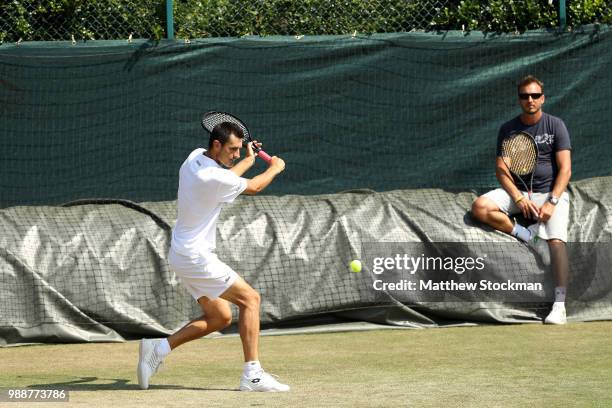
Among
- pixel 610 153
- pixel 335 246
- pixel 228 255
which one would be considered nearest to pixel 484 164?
pixel 610 153

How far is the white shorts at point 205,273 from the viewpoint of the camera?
6719mm

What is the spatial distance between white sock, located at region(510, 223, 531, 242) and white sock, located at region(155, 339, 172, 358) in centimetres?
379

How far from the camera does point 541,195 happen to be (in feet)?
31.3

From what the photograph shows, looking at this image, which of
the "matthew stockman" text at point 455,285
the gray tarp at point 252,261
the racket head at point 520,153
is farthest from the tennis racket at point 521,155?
the "matthew stockman" text at point 455,285

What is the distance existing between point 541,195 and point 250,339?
3.84 metres

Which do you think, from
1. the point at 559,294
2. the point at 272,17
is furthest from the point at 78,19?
the point at 559,294

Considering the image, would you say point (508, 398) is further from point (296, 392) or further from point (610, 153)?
point (610, 153)

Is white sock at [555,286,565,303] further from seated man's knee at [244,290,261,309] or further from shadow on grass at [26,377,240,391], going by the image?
shadow on grass at [26,377,240,391]

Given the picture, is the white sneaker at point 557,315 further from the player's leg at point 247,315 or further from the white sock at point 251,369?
the white sock at point 251,369

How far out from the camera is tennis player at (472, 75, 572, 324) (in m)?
9.41

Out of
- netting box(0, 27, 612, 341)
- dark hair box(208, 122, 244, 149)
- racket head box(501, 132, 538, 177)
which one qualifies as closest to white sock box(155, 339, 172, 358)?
dark hair box(208, 122, 244, 149)

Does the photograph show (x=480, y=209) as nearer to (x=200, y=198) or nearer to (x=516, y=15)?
(x=516, y=15)

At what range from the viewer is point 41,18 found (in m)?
10.5

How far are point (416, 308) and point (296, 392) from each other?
313 cm
